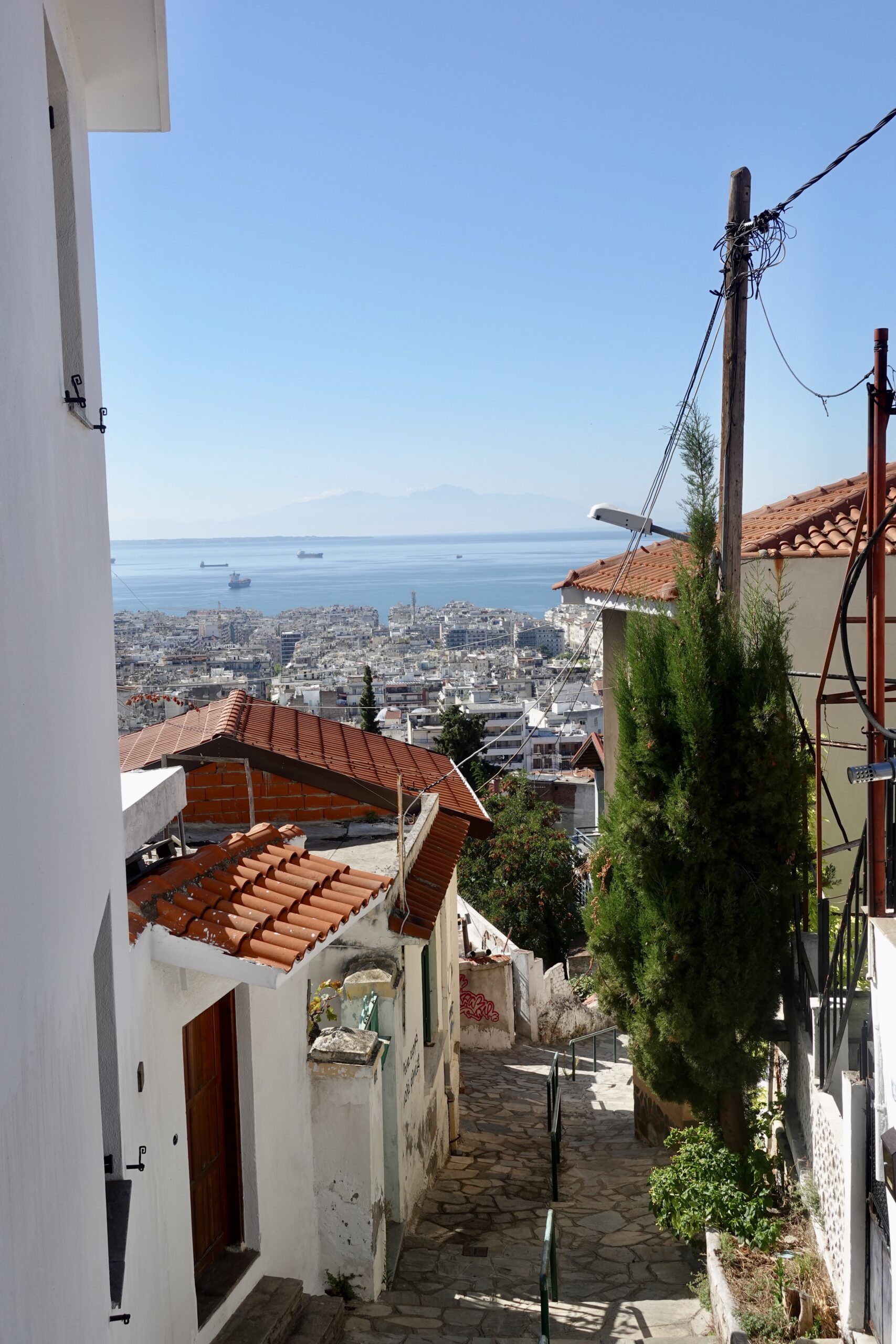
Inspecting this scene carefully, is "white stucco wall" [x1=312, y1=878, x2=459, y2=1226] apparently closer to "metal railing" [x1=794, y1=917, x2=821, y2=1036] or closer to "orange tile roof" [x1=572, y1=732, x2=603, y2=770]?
"metal railing" [x1=794, y1=917, x2=821, y2=1036]

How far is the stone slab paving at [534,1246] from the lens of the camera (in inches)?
301

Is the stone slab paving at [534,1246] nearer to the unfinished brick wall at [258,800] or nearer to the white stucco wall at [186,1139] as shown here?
the white stucco wall at [186,1139]

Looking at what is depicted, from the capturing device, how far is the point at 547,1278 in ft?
23.6

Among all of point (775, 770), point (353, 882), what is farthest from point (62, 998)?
point (775, 770)

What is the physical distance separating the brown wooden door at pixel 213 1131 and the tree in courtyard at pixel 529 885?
19.2 metres

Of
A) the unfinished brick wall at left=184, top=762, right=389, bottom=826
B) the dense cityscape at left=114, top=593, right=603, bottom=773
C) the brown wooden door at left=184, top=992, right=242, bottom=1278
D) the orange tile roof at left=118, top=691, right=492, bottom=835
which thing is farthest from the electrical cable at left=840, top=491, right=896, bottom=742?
the unfinished brick wall at left=184, top=762, right=389, bottom=826

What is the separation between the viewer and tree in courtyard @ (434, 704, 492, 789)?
47656 millimetres

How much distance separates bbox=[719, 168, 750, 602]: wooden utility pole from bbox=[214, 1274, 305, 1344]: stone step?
5.53m

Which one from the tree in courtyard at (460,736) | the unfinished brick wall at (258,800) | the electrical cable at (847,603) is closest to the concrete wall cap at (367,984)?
the unfinished brick wall at (258,800)

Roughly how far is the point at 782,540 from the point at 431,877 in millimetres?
5186

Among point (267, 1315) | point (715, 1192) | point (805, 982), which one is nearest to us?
point (267, 1315)

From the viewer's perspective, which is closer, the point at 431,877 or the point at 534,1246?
the point at 534,1246

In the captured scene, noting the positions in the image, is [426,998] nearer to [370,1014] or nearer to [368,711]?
[370,1014]

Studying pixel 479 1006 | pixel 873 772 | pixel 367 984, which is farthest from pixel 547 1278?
pixel 479 1006
